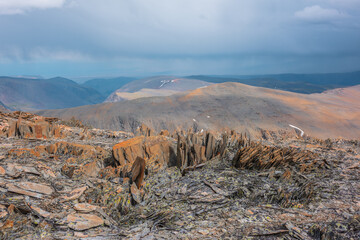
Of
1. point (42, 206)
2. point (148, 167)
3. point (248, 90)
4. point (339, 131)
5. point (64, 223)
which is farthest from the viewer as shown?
point (248, 90)

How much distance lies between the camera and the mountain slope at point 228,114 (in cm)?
5519

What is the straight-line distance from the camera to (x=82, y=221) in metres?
3.64

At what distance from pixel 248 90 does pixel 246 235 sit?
84178mm

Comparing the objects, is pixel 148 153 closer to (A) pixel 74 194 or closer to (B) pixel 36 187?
(A) pixel 74 194

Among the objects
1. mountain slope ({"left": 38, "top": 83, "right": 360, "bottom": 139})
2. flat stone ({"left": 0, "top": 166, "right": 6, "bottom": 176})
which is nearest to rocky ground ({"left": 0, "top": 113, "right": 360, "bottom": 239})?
flat stone ({"left": 0, "top": 166, "right": 6, "bottom": 176})

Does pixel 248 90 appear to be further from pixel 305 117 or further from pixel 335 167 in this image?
pixel 335 167

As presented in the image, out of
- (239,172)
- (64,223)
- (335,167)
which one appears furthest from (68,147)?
(335,167)

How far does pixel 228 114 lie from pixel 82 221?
199 ft

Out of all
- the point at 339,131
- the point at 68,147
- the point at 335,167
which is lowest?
the point at 339,131

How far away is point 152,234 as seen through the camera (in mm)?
3553

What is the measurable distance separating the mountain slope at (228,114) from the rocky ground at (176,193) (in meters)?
49.3

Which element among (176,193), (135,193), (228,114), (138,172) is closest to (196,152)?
(176,193)

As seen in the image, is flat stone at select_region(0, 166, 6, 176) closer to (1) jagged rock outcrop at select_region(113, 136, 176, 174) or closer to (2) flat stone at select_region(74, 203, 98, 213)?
(2) flat stone at select_region(74, 203, 98, 213)

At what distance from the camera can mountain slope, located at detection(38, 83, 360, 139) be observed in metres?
55.2
